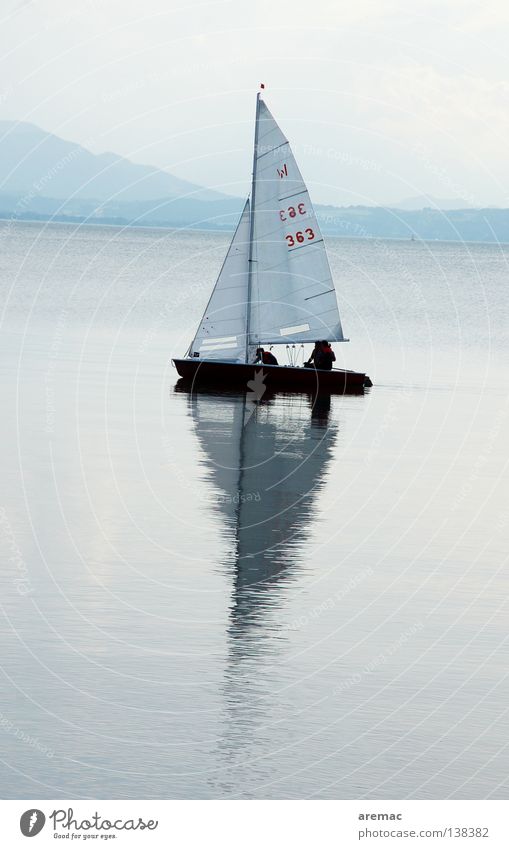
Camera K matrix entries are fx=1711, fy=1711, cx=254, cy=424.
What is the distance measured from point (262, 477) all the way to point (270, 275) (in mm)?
29222

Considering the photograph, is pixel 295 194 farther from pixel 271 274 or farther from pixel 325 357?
pixel 325 357

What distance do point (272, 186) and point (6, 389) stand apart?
56.1 feet

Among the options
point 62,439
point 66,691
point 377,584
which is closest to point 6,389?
point 62,439

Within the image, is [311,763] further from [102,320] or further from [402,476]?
[102,320]

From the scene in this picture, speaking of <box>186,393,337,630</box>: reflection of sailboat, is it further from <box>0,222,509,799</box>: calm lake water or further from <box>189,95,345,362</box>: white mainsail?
<box>189,95,345,362</box>: white mainsail

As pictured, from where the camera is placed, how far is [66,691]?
70.6ft

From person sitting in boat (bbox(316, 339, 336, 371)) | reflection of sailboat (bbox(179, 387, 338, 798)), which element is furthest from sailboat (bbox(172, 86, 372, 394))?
reflection of sailboat (bbox(179, 387, 338, 798))

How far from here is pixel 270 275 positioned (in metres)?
68.6

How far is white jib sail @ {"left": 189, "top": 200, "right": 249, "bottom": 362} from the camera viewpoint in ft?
218
